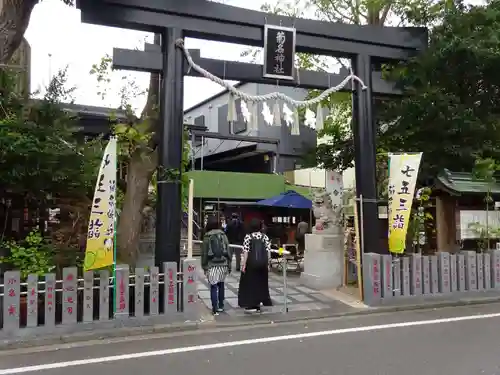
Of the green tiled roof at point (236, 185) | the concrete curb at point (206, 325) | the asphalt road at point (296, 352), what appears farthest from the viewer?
the green tiled roof at point (236, 185)

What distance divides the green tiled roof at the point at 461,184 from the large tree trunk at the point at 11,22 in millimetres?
10419

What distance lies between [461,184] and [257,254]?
20.7ft

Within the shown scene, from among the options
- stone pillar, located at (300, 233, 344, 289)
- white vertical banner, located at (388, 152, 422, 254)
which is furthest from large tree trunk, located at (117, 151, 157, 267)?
white vertical banner, located at (388, 152, 422, 254)

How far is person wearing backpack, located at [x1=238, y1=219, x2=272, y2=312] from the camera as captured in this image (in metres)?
9.02

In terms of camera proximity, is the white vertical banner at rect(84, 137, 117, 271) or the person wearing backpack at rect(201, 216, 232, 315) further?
the person wearing backpack at rect(201, 216, 232, 315)

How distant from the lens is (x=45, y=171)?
8.55m

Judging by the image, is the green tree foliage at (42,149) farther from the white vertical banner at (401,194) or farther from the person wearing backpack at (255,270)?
the white vertical banner at (401,194)

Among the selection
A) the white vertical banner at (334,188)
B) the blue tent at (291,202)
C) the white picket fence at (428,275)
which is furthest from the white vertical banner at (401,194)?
the blue tent at (291,202)

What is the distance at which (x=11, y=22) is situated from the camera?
373 inches

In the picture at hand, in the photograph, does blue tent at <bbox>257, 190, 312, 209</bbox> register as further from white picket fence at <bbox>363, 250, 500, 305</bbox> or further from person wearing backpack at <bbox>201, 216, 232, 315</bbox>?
person wearing backpack at <bbox>201, 216, 232, 315</bbox>

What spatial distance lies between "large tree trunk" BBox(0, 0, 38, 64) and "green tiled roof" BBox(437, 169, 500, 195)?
34.2ft

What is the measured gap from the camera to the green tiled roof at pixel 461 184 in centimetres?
1191

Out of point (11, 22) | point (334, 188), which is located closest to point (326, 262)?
point (334, 188)

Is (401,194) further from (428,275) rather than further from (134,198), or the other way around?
(134,198)
